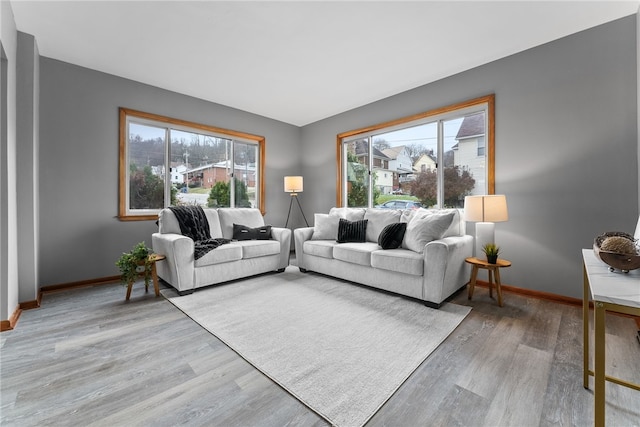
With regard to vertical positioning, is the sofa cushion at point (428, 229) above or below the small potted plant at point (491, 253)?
above

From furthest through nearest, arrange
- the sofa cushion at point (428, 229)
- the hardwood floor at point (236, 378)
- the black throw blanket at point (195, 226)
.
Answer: the black throw blanket at point (195, 226)
the sofa cushion at point (428, 229)
the hardwood floor at point (236, 378)

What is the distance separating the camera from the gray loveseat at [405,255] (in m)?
2.64

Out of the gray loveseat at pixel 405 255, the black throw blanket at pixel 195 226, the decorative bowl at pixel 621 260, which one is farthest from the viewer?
the black throw blanket at pixel 195 226

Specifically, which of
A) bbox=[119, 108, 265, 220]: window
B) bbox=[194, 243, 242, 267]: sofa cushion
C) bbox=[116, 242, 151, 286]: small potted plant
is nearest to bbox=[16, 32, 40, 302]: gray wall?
bbox=[116, 242, 151, 286]: small potted plant

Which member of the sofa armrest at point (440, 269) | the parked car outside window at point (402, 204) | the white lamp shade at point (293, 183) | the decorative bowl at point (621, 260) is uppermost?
the white lamp shade at point (293, 183)

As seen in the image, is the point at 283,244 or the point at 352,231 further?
the point at 283,244

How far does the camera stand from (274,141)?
5.35 metres

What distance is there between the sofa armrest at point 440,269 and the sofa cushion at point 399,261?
0.07 m

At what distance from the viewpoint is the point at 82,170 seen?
3.33 meters

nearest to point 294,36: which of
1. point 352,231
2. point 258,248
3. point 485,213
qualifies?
point 352,231

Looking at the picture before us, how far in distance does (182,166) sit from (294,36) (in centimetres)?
263

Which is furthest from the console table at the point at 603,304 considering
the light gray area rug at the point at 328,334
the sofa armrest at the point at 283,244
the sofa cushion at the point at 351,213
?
the sofa armrest at the point at 283,244

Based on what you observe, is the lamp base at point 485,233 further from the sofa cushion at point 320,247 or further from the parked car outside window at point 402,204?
the sofa cushion at point 320,247

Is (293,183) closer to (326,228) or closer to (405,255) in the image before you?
(326,228)
